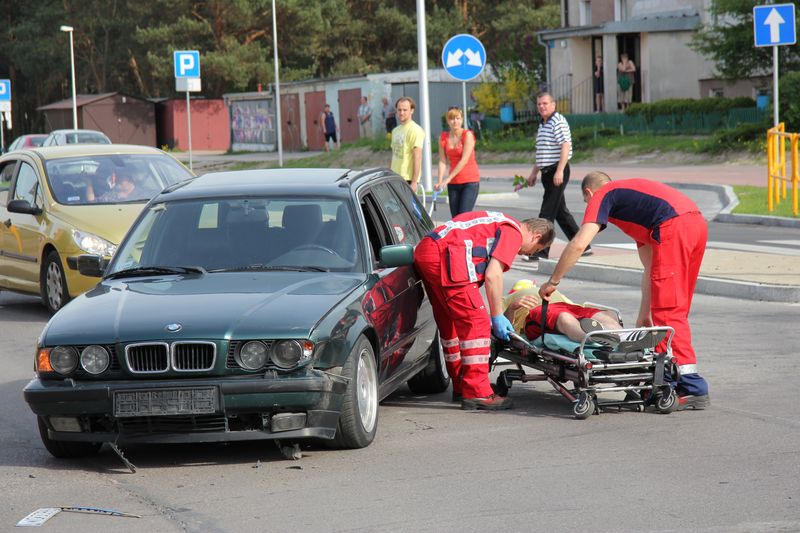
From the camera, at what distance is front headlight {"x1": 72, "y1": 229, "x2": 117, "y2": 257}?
12.2 metres

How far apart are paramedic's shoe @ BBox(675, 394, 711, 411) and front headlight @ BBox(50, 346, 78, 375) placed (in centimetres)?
349

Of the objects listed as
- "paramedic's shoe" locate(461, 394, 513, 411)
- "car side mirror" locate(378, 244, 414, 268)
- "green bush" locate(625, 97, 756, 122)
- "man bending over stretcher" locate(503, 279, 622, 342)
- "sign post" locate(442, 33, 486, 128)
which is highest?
"sign post" locate(442, 33, 486, 128)

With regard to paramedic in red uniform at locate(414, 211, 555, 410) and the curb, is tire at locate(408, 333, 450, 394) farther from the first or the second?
the curb

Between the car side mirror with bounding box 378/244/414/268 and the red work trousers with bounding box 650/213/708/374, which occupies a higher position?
the car side mirror with bounding box 378/244/414/268

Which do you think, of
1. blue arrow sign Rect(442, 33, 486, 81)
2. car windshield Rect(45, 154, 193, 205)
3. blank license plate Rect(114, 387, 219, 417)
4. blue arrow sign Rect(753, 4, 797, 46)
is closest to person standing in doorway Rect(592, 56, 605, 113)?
blue arrow sign Rect(442, 33, 486, 81)

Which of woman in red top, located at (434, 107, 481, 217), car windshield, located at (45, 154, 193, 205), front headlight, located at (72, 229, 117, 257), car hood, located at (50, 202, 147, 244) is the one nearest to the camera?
front headlight, located at (72, 229, 117, 257)

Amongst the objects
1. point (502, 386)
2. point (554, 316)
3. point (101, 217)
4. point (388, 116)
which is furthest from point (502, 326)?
point (388, 116)

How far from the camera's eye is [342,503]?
5863 mm

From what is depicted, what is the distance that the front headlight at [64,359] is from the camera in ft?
21.5

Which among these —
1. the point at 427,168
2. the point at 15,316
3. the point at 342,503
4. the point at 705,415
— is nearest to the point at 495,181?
the point at 427,168

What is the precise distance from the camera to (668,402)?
7676 millimetres

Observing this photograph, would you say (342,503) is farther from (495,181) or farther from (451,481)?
(495,181)

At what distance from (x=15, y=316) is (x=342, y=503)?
821cm

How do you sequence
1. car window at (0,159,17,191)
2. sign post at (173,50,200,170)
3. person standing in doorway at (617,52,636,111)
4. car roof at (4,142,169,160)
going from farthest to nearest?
1. person standing in doorway at (617,52,636,111)
2. sign post at (173,50,200,170)
3. car window at (0,159,17,191)
4. car roof at (4,142,169,160)
